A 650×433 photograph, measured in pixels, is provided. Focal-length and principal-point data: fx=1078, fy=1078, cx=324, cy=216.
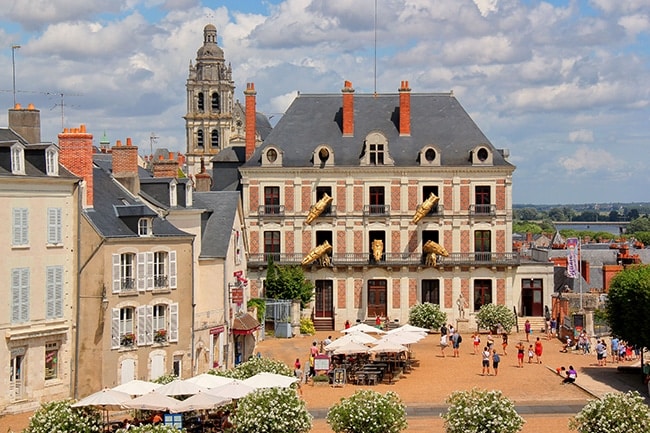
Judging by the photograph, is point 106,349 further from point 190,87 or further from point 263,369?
point 190,87

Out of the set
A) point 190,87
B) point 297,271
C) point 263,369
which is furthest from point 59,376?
point 190,87

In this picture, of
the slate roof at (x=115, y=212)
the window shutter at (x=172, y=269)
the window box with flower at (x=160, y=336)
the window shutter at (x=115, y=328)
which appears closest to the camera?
the window shutter at (x=115, y=328)

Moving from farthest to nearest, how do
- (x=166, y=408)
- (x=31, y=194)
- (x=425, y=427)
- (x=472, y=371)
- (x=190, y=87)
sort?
(x=190, y=87) → (x=472, y=371) → (x=31, y=194) → (x=425, y=427) → (x=166, y=408)

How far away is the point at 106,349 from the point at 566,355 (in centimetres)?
2662

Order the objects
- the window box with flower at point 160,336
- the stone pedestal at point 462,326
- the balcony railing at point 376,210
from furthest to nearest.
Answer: the balcony railing at point 376,210 → the stone pedestal at point 462,326 → the window box with flower at point 160,336

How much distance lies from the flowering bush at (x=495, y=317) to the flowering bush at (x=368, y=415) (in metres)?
33.8

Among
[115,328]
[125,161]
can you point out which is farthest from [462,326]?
[115,328]

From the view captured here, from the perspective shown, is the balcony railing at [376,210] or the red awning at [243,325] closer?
the red awning at [243,325]

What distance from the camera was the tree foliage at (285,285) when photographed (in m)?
67.7

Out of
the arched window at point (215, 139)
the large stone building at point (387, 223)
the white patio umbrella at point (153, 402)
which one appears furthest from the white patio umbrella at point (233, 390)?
the arched window at point (215, 139)

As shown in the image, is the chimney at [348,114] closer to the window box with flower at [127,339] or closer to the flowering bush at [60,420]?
the window box with flower at [127,339]

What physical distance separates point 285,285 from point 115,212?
905 inches

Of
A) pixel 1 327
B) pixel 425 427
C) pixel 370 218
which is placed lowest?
pixel 425 427

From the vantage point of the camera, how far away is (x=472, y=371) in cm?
5253
